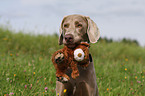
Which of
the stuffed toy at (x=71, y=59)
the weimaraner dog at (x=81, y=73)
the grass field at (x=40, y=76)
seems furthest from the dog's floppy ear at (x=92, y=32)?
the grass field at (x=40, y=76)

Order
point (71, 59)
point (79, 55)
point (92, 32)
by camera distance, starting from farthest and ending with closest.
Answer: point (92, 32), point (71, 59), point (79, 55)

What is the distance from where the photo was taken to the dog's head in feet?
9.77

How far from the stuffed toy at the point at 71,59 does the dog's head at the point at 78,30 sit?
0.42 feet

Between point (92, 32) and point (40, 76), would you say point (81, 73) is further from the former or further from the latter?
point (40, 76)

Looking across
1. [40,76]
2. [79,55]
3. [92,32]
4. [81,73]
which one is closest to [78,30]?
[92,32]

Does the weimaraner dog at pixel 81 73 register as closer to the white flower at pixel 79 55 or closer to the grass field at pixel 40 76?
the white flower at pixel 79 55

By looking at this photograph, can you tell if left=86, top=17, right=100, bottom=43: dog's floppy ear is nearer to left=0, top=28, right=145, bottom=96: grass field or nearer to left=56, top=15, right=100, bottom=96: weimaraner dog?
left=56, top=15, right=100, bottom=96: weimaraner dog

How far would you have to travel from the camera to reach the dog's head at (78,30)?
298 centimetres

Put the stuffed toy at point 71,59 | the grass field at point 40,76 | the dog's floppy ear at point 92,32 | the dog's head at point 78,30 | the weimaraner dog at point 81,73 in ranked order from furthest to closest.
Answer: the grass field at point 40,76
the dog's floppy ear at point 92,32
the weimaraner dog at point 81,73
the dog's head at point 78,30
the stuffed toy at point 71,59

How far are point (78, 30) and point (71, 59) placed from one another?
53cm

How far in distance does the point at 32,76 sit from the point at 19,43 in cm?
636

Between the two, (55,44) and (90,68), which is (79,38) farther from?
(55,44)

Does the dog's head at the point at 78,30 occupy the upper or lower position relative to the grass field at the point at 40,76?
upper

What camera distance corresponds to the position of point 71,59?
2.94 metres
